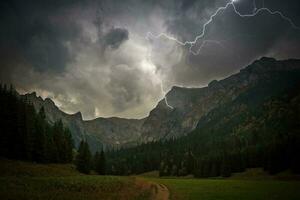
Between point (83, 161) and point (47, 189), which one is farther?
point (83, 161)

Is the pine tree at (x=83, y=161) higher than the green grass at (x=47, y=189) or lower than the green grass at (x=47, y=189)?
higher

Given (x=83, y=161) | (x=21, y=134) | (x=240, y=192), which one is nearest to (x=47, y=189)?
(x=240, y=192)

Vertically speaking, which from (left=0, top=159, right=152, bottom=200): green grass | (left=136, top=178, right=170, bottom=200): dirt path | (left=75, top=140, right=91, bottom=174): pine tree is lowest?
(left=136, top=178, right=170, bottom=200): dirt path

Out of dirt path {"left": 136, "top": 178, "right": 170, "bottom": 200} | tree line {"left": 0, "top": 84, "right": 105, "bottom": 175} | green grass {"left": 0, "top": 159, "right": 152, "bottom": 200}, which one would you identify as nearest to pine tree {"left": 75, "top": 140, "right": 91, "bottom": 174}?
tree line {"left": 0, "top": 84, "right": 105, "bottom": 175}

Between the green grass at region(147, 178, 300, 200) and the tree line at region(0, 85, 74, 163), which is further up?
the tree line at region(0, 85, 74, 163)

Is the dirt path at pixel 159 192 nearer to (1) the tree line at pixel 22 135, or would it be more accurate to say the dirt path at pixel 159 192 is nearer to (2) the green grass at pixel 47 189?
(2) the green grass at pixel 47 189

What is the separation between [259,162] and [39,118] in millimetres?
87054

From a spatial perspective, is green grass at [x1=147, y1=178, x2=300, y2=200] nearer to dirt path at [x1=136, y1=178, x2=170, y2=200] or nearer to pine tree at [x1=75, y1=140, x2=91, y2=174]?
dirt path at [x1=136, y1=178, x2=170, y2=200]

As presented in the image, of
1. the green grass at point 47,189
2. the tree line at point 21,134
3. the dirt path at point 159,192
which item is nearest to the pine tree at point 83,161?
the tree line at point 21,134

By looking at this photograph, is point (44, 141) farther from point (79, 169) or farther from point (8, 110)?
point (79, 169)

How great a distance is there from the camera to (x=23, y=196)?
1028 inches

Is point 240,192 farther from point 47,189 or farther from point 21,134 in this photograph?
point 21,134

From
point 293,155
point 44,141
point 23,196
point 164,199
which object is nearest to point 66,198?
point 23,196

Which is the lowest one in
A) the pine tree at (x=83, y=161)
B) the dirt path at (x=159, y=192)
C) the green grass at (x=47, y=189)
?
the dirt path at (x=159, y=192)
